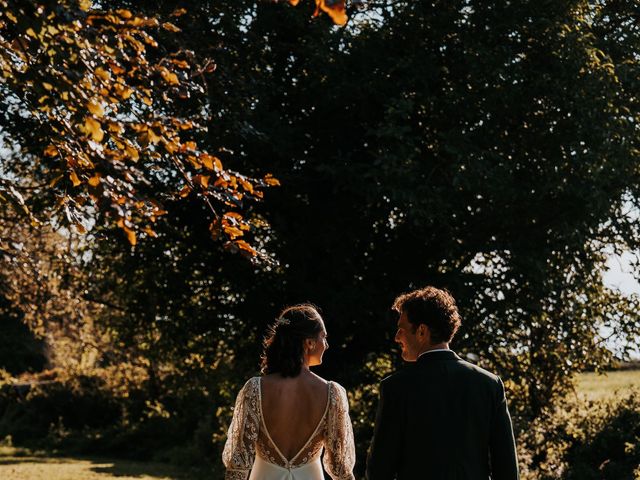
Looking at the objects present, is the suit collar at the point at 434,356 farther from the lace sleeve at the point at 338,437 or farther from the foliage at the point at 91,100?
the foliage at the point at 91,100

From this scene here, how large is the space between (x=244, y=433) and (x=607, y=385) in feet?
50.4

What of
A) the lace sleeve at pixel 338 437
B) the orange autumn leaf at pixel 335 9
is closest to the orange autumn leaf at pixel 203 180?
the lace sleeve at pixel 338 437

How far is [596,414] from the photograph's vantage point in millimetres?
15391

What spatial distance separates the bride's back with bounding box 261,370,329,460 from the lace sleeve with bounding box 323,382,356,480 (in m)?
0.07

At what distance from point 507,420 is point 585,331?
1054 centimetres


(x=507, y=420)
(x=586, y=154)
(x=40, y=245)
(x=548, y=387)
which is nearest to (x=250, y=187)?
(x=507, y=420)

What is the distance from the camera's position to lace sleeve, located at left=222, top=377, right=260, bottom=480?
5754 millimetres

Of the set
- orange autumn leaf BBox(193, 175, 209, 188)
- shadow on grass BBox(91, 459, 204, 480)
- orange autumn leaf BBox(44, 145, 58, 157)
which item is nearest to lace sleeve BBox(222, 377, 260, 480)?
orange autumn leaf BBox(193, 175, 209, 188)

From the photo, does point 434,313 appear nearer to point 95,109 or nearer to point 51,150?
point 95,109

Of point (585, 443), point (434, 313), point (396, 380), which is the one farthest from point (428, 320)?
point (585, 443)

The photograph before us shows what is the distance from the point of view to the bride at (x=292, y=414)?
222 inches

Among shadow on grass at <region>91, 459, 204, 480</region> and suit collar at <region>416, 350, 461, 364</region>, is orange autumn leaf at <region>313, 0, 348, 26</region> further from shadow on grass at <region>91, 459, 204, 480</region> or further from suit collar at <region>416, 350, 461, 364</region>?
shadow on grass at <region>91, 459, 204, 480</region>

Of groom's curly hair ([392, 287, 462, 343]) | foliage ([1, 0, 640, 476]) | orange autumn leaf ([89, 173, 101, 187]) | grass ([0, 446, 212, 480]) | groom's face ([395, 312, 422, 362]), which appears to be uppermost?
foliage ([1, 0, 640, 476])

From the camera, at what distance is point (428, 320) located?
14.6 ft
